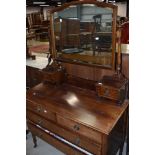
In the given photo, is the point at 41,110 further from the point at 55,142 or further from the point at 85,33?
the point at 85,33

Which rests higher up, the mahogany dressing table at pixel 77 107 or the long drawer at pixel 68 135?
the mahogany dressing table at pixel 77 107

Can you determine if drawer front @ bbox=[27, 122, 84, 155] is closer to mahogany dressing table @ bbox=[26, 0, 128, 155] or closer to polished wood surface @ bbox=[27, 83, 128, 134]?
mahogany dressing table @ bbox=[26, 0, 128, 155]

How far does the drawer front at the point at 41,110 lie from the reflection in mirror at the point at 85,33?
0.50 m

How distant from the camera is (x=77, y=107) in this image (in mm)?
1331

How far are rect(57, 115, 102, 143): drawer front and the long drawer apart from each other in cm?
6

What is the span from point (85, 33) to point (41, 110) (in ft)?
2.30

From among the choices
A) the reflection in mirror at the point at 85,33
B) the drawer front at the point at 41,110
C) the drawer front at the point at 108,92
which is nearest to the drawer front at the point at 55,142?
the drawer front at the point at 41,110

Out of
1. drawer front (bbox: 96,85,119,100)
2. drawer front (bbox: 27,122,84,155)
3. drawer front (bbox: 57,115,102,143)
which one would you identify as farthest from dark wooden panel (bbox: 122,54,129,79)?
drawer front (bbox: 27,122,84,155)

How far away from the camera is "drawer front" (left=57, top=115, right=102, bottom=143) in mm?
1149

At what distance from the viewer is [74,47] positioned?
162 cm

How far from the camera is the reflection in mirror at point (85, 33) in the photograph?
138 cm

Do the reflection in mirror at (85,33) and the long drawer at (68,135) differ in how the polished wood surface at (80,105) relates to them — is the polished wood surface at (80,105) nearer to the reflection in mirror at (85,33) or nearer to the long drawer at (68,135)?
the long drawer at (68,135)
